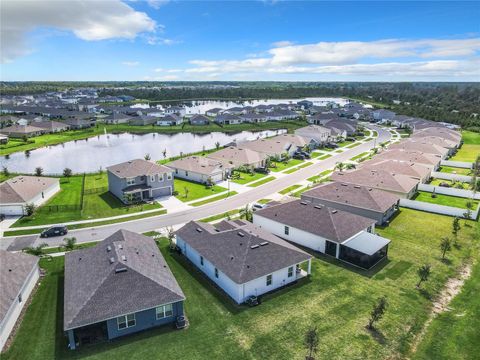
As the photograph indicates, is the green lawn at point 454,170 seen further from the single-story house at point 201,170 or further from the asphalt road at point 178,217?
the single-story house at point 201,170

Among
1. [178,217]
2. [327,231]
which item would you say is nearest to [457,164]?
[327,231]

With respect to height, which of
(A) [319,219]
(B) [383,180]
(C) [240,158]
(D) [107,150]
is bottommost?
(D) [107,150]

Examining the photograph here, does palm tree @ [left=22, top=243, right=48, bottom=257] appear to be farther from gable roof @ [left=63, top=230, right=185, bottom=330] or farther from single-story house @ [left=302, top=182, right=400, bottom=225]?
single-story house @ [left=302, top=182, right=400, bottom=225]

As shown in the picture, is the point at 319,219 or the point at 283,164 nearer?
the point at 319,219

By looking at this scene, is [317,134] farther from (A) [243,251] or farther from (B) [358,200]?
(A) [243,251]

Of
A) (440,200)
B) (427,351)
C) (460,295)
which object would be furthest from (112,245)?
(440,200)

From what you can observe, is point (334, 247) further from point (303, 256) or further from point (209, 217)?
point (209, 217)
